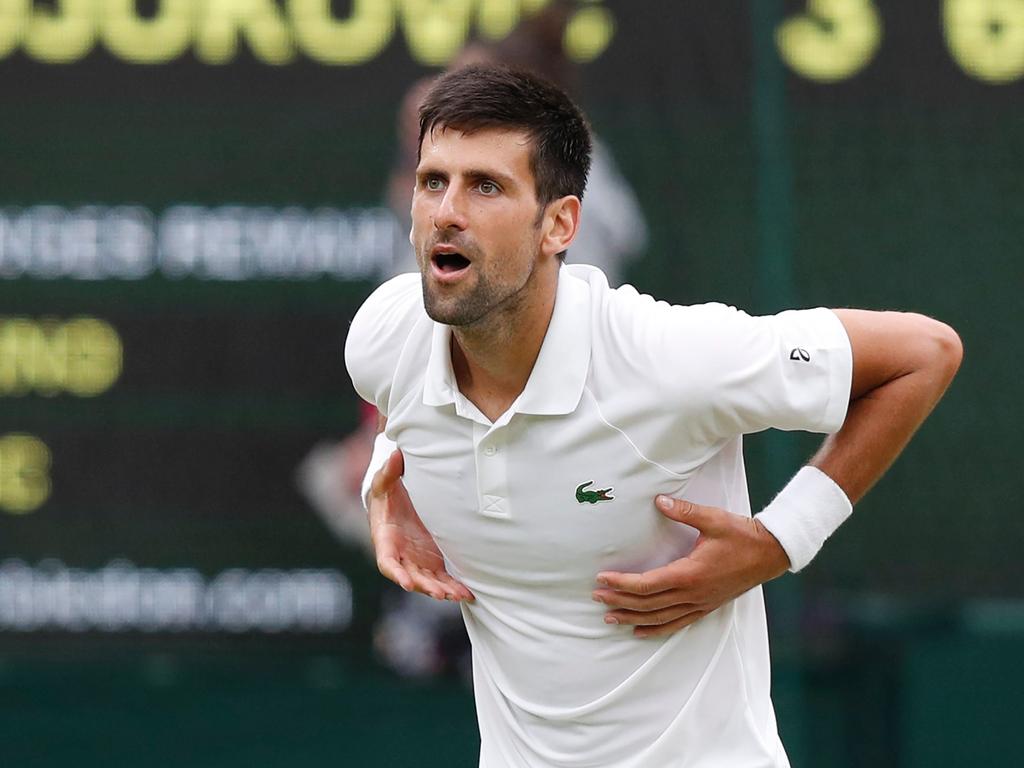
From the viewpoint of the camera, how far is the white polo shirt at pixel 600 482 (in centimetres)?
266

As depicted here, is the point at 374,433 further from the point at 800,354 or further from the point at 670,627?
the point at 800,354

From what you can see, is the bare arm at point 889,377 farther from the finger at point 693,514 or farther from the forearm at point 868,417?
the finger at point 693,514

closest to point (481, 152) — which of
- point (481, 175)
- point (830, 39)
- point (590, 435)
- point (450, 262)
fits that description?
point (481, 175)

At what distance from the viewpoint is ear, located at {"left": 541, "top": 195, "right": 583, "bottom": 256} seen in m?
2.71

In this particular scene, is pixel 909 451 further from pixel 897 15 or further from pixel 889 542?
pixel 897 15

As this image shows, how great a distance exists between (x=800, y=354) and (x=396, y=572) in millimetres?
723

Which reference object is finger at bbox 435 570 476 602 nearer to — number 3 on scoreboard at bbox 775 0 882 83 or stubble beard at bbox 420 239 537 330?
stubble beard at bbox 420 239 537 330

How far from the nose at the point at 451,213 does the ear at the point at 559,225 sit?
0.51 ft

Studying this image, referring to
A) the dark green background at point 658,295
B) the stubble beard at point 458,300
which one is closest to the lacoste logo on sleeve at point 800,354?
the stubble beard at point 458,300

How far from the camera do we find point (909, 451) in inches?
199

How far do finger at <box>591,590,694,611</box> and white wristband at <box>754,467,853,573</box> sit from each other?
18cm

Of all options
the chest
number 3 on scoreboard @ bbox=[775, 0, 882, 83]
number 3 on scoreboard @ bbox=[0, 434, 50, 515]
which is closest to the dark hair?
the chest

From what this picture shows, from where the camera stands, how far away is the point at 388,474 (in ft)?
9.82

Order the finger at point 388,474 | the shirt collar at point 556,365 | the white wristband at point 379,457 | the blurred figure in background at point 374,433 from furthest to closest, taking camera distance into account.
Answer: the blurred figure in background at point 374,433 < the white wristband at point 379,457 < the finger at point 388,474 < the shirt collar at point 556,365
